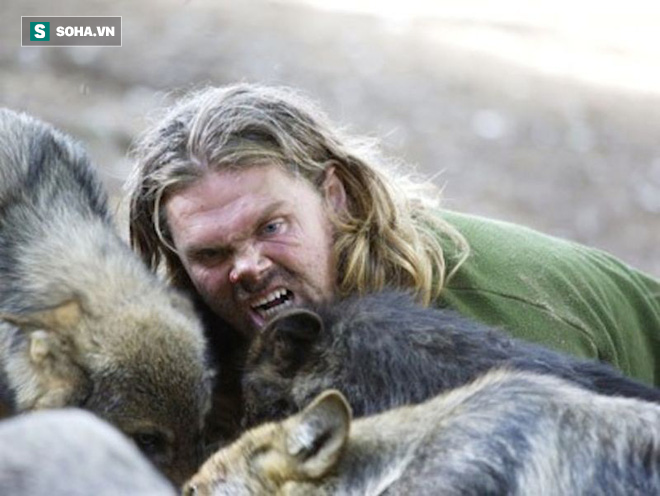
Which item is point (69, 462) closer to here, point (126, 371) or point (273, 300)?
point (126, 371)

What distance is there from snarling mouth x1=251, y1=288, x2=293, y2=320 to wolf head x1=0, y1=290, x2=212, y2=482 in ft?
0.76

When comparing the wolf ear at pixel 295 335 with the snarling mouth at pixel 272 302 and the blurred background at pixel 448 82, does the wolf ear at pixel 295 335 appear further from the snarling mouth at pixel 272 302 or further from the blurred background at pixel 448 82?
the blurred background at pixel 448 82

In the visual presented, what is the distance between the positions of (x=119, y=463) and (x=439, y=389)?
1767 mm

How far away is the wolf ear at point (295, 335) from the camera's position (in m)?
4.21

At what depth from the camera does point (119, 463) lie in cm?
238

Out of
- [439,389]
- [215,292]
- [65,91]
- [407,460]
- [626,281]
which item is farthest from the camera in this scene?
[65,91]

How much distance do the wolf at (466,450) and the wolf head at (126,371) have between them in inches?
26.7

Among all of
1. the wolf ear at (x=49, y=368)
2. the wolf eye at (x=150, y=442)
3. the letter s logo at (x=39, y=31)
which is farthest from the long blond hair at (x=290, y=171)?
the letter s logo at (x=39, y=31)

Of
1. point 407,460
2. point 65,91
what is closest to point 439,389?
point 407,460

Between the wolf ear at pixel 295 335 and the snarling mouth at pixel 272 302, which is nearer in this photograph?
the wolf ear at pixel 295 335

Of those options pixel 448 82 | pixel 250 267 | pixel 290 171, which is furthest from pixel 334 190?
pixel 448 82

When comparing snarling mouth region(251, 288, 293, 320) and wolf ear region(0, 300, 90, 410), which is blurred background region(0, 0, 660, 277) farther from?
wolf ear region(0, 300, 90, 410)

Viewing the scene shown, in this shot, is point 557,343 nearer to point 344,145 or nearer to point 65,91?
point 344,145

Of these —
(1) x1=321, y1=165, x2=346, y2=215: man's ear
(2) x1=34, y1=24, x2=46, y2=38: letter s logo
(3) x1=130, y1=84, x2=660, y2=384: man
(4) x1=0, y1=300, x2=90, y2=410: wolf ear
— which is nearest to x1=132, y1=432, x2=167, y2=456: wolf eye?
(4) x1=0, y1=300, x2=90, y2=410: wolf ear
